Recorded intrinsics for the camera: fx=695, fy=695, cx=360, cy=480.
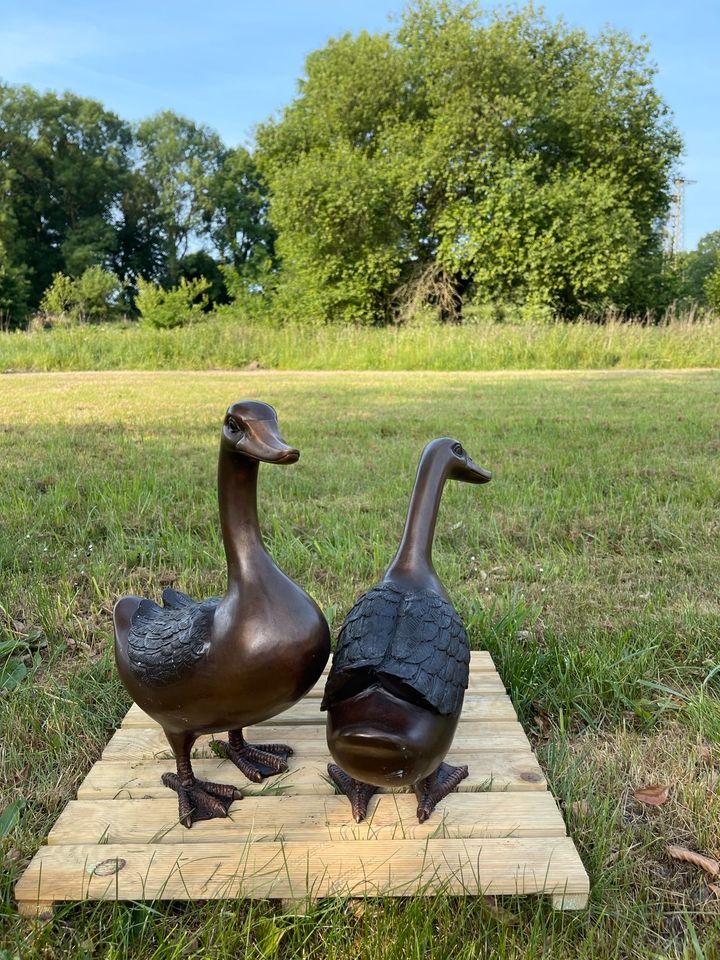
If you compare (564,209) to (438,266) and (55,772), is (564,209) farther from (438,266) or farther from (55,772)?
(55,772)

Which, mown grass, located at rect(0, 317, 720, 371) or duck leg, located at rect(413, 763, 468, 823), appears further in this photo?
mown grass, located at rect(0, 317, 720, 371)

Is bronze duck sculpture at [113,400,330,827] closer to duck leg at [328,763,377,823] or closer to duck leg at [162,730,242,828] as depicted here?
duck leg at [162,730,242,828]

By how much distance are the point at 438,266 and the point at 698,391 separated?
15.9 metres

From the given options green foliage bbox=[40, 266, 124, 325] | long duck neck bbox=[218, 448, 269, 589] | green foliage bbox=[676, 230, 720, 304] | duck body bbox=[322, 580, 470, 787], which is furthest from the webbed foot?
green foliage bbox=[40, 266, 124, 325]

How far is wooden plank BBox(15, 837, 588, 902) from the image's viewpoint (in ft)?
4.72

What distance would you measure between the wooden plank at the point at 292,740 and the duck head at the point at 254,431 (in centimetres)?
96

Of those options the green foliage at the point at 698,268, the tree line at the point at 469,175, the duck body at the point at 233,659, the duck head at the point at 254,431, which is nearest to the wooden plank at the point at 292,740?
the duck body at the point at 233,659

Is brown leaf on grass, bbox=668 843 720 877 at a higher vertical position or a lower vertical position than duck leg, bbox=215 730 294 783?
lower

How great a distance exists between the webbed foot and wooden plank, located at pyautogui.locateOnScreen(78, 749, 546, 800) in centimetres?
5

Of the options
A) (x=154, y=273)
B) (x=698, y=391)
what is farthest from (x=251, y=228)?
(x=698, y=391)

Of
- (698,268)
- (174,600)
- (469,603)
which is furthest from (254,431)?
(698,268)

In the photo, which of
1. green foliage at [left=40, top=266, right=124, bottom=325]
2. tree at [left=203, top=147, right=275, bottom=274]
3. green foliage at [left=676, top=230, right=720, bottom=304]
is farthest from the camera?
tree at [left=203, top=147, right=275, bottom=274]

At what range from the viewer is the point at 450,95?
74.5 ft

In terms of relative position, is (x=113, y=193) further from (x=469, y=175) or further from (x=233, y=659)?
(x=233, y=659)
